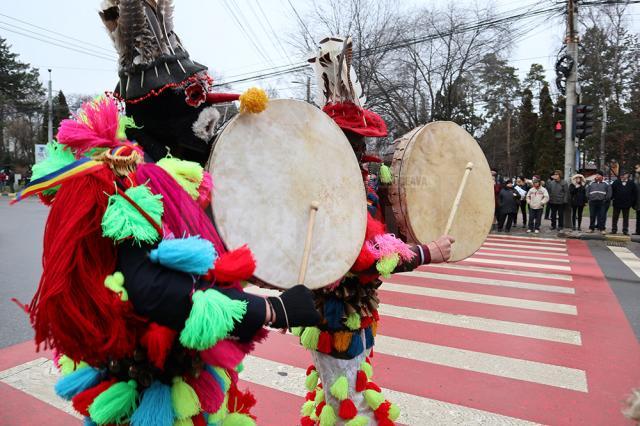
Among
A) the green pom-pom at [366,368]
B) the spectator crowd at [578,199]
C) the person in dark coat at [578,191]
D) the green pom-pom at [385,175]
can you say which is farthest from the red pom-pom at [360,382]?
the person in dark coat at [578,191]

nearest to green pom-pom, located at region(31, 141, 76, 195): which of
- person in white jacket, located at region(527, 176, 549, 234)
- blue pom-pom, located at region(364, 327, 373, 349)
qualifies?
blue pom-pom, located at region(364, 327, 373, 349)

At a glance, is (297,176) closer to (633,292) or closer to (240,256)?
(240,256)

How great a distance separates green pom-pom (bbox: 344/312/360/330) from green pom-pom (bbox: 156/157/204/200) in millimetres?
1196

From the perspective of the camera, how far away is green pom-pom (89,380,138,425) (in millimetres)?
1334

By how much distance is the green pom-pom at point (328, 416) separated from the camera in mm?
2391

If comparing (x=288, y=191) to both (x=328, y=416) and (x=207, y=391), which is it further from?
(x=328, y=416)

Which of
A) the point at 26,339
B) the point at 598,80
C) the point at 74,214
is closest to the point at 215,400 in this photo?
the point at 74,214

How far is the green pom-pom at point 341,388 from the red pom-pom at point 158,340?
1.27 meters

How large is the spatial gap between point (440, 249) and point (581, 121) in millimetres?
13294

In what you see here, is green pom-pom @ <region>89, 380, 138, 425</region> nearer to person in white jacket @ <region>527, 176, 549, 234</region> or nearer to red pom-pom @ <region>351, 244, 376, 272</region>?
red pom-pom @ <region>351, 244, 376, 272</region>

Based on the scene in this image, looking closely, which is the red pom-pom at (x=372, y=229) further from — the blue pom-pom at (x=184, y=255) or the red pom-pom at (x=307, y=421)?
the red pom-pom at (x=307, y=421)

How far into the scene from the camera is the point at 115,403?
135 centimetres

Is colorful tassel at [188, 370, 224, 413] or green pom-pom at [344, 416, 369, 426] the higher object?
colorful tassel at [188, 370, 224, 413]

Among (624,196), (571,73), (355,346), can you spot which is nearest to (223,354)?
(355,346)
